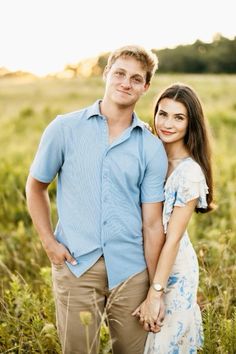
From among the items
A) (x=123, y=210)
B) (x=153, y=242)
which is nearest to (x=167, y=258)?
(x=153, y=242)

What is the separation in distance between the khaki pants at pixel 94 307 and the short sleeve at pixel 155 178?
0.43 metres

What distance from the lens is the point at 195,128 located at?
340 centimetres

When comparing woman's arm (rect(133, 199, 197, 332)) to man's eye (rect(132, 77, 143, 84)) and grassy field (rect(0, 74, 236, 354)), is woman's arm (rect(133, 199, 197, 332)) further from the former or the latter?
man's eye (rect(132, 77, 143, 84))

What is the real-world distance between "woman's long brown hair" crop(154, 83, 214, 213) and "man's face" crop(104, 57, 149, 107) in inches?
8.6

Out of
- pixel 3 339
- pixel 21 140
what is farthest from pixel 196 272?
pixel 21 140

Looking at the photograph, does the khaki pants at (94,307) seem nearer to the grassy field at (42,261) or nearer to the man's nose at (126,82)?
the grassy field at (42,261)

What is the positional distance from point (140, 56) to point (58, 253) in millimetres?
1183

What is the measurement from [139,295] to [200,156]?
875 millimetres

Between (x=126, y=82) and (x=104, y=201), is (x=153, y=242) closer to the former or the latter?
(x=104, y=201)

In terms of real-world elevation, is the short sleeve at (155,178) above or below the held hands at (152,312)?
above

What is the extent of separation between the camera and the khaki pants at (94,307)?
319cm

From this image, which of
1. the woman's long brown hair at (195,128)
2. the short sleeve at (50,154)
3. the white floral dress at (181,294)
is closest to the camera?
the short sleeve at (50,154)

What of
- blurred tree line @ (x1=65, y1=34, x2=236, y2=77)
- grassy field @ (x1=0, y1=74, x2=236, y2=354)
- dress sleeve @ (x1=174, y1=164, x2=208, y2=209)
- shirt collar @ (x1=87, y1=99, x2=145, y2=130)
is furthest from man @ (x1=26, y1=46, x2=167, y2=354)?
blurred tree line @ (x1=65, y1=34, x2=236, y2=77)

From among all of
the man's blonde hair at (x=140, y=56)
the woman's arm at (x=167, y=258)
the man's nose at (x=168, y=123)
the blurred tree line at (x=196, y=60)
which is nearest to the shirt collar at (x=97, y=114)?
the man's nose at (x=168, y=123)
